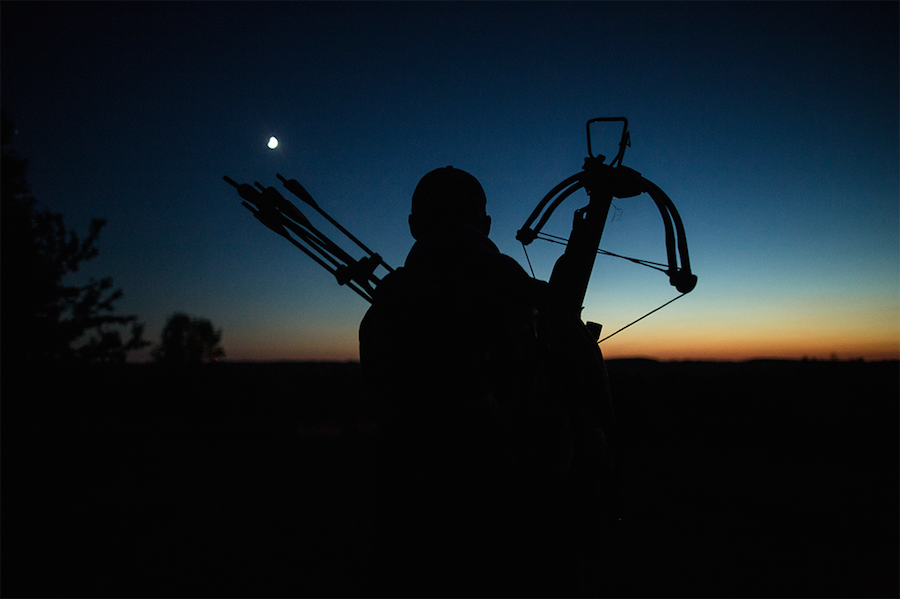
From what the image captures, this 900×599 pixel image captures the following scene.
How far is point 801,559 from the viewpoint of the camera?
24.1 feet

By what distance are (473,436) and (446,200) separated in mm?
1150

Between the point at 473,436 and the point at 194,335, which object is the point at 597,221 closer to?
the point at 473,436

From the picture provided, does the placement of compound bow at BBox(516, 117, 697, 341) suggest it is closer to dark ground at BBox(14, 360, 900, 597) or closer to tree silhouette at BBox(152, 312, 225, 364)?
dark ground at BBox(14, 360, 900, 597)

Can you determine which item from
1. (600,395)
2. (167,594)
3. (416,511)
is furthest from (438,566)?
(167,594)

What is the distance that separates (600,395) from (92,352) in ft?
41.2

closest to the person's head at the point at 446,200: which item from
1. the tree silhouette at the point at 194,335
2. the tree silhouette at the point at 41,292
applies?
the tree silhouette at the point at 41,292

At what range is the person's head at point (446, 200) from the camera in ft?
6.76

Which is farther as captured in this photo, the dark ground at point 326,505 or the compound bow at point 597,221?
the dark ground at point 326,505

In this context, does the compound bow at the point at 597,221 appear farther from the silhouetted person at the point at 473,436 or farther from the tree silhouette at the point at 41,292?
the tree silhouette at the point at 41,292

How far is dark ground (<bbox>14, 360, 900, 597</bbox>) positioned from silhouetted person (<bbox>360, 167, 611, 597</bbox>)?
0.46 metres

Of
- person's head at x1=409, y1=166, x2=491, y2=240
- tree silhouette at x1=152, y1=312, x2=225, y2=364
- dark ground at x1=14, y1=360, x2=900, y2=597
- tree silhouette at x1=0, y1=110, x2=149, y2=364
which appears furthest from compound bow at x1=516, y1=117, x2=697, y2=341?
tree silhouette at x1=152, y1=312, x2=225, y2=364

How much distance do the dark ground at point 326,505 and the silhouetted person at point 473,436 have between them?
18.0 inches

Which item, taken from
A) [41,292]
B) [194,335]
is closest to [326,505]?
[41,292]

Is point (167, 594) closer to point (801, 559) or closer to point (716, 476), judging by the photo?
point (801, 559)
